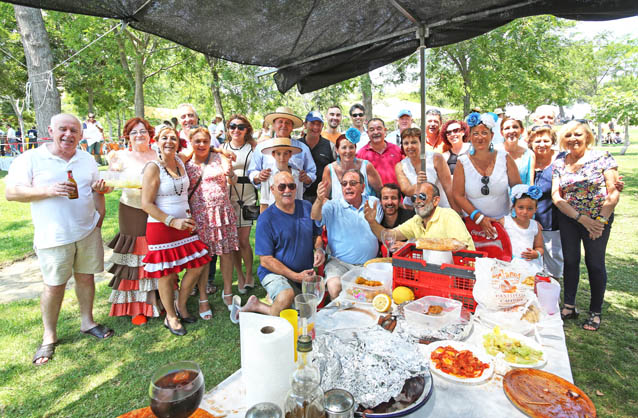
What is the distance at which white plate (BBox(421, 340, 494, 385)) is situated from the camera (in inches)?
57.5

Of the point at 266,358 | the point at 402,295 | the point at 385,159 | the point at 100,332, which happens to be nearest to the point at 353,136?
the point at 385,159

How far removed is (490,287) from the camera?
1.89 metres

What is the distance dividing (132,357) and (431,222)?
10.3 ft

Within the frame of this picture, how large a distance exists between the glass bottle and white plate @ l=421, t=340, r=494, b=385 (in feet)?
2.14

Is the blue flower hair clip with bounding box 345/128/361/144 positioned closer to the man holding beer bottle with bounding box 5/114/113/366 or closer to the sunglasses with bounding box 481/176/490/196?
the sunglasses with bounding box 481/176/490/196

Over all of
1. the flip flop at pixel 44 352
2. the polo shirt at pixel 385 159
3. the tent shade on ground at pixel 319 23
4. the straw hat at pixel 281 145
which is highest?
the tent shade on ground at pixel 319 23

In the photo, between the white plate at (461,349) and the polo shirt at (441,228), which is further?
the polo shirt at (441,228)

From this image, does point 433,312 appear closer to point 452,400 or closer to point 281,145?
point 452,400

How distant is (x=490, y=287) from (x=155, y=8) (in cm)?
272

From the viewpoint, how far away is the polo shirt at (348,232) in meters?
3.55

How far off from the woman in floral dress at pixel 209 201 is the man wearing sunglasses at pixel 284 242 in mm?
943

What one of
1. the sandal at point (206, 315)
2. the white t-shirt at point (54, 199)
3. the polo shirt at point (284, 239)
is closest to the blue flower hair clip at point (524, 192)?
the polo shirt at point (284, 239)

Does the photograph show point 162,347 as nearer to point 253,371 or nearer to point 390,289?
point 390,289

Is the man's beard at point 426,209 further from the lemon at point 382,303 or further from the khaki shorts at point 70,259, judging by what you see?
the khaki shorts at point 70,259
